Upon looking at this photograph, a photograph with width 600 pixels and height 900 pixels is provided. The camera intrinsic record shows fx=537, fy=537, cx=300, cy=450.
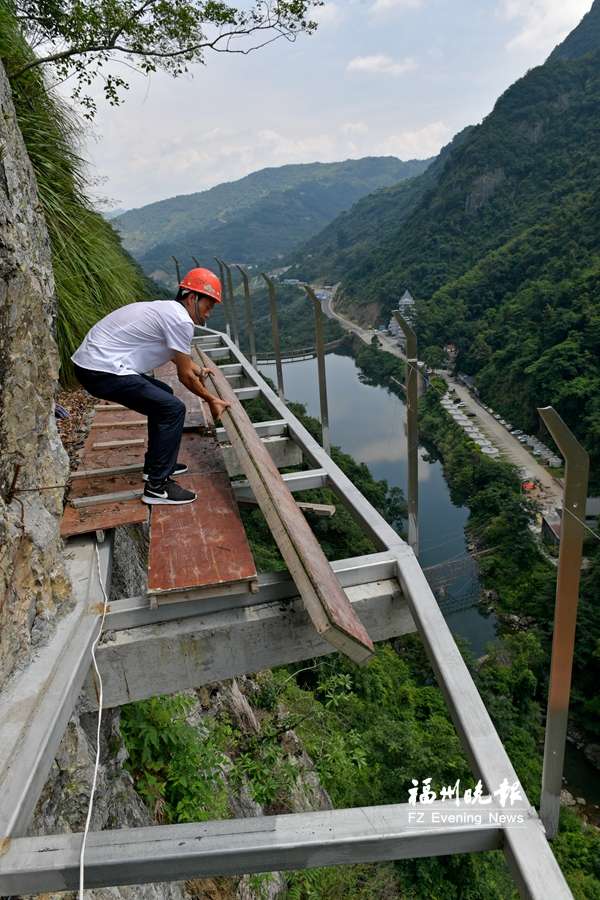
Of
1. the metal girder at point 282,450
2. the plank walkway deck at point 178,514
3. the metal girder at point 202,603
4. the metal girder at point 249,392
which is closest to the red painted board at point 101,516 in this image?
the plank walkway deck at point 178,514

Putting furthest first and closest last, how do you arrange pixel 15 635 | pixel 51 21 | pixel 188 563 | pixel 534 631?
1. pixel 534 631
2. pixel 51 21
3. pixel 188 563
4. pixel 15 635

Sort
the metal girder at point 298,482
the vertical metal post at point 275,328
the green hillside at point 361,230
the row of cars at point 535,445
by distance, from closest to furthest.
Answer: the metal girder at point 298,482, the vertical metal post at point 275,328, the row of cars at point 535,445, the green hillside at point 361,230

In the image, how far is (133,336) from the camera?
301cm

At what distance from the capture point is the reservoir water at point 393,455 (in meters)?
27.9

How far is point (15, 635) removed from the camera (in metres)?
1.99

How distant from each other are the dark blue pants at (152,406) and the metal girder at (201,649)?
1038 mm

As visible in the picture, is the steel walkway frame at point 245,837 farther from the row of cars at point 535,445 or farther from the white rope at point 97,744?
the row of cars at point 535,445

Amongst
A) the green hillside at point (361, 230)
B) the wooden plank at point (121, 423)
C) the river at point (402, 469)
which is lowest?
the river at point (402, 469)

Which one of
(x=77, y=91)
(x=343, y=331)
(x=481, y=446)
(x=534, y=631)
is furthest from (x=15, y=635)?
(x=343, y=331)

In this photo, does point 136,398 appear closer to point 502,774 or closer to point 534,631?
point 502,774

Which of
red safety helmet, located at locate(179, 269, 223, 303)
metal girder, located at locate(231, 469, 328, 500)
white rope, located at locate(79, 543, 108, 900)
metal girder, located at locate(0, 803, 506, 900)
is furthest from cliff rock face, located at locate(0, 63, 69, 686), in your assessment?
metal girder, located at locate(231, 469, 328, 500)

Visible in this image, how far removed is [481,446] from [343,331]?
105ft

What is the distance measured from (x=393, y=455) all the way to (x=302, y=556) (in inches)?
1820

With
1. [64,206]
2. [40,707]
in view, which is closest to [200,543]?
[40,707]
